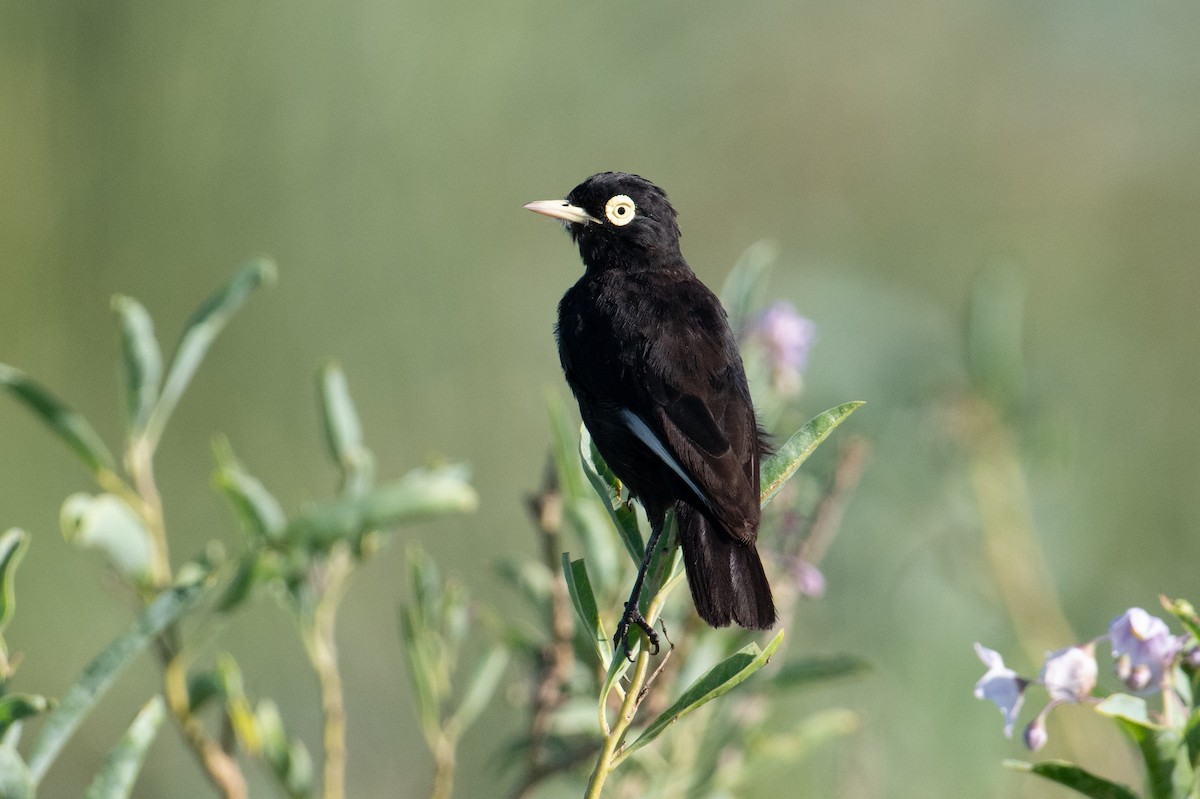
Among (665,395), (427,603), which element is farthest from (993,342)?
(427,603)

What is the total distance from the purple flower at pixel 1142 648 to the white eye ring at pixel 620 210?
1569mm

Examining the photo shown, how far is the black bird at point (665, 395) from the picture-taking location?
82.2 inches

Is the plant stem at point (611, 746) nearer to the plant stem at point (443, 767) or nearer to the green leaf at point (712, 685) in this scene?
the green leaf at point (712, 685)

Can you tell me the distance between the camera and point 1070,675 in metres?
1.67

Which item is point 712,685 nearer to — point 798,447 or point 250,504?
point 798,447

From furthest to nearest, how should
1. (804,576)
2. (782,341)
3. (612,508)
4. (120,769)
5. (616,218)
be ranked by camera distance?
(616,218)
(782,341)
(804,576)
(612,508)
(120,769)

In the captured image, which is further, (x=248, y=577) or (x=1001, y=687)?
(x=248, y=577)

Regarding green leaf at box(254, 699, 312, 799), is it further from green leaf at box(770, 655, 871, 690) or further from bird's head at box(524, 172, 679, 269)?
bird's head at box(524, 172, 679, 269)

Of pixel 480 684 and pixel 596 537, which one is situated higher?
pixel 596 537

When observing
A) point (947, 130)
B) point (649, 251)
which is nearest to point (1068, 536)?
point (649, 251)

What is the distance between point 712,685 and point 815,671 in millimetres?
1000

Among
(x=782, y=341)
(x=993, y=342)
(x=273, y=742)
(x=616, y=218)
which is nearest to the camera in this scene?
(x=273, y=742)

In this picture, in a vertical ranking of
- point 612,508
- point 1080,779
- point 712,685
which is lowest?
point 1080,779

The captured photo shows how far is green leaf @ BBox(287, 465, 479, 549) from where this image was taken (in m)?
2.00
